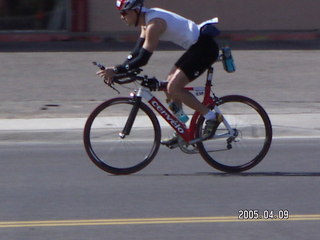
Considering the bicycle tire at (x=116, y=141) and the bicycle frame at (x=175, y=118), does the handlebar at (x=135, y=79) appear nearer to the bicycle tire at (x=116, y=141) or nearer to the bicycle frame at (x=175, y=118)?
the bicycle frame at (x=175, y=118)

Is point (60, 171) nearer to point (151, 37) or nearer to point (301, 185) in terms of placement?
point (151, 37)

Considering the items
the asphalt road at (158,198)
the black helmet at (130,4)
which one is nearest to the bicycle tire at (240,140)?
the asphalt road at (158,198)

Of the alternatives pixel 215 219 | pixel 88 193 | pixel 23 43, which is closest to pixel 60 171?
pixel 88 193

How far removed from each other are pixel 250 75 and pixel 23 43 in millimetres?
7155

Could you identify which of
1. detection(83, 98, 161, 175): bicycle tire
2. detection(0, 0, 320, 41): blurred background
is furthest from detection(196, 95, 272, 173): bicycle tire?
detection(0, 0, 320, 41): blurred background

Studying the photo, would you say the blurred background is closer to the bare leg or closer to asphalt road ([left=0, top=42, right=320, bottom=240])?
asphalt road ([left=0, top=42, right=320, bottom=240])

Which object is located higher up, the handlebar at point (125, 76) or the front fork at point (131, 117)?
the handlebar at point (125, 76)

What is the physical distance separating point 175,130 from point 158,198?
0.97 meters

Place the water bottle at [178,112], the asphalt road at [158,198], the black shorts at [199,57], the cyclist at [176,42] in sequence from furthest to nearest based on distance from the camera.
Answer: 1. the water bottle at [178,112]
2. the black shorts at [199,57]
3. the cyclist at [176,42]
4. the asphalt road at [158,198]

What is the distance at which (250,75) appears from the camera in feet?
50.6

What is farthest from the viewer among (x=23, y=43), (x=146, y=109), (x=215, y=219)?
(x=23, y=43)

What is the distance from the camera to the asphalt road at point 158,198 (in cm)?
614

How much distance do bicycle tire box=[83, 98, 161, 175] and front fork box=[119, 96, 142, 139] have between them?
30mm

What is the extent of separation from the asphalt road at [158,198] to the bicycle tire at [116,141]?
0.49 ft
